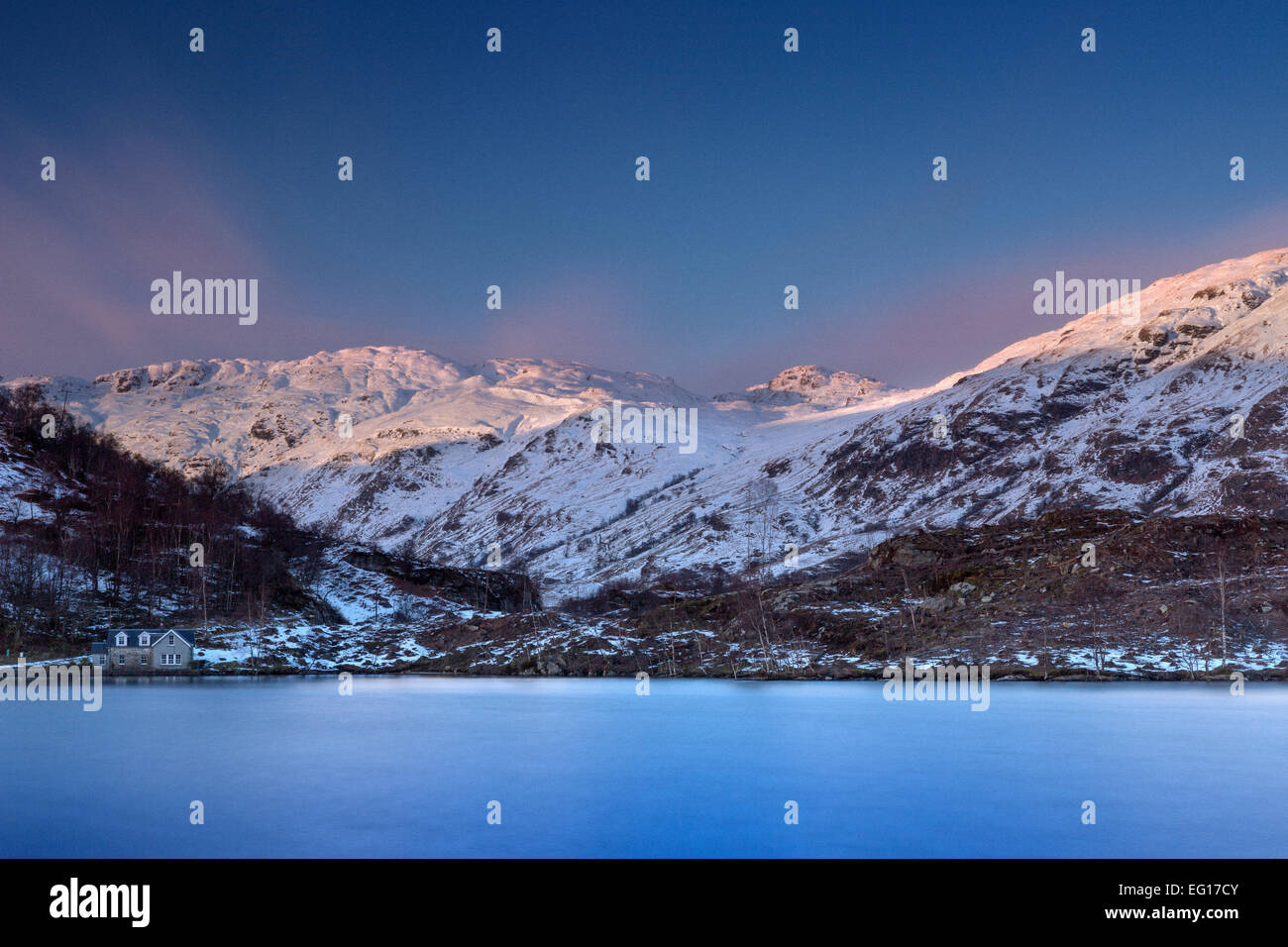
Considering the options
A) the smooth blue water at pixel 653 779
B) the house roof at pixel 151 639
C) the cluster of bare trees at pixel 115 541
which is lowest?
the smooth blue water at pixel 653 779

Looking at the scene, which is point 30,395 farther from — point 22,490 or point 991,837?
point 991,837

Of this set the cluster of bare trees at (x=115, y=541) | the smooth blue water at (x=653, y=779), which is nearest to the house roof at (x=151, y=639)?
the cluster of bare trees at (x=115, y=541)

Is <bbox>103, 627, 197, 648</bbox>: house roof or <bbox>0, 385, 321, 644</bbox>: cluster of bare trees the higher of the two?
<bbox>0, 385, 321, 644</bbox>: cluster of bare trees

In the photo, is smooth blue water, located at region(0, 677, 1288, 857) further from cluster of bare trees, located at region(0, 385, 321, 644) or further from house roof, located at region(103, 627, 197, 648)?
cluster of bare trees, located at region(0, 385, 321, 644)

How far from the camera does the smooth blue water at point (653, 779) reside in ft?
67.7

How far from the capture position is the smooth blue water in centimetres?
2062

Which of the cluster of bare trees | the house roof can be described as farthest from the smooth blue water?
the cluster of bare trees

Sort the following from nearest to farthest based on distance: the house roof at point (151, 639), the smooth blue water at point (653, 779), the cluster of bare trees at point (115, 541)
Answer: the smooth blue water at point (653, 779) < the house roof at point (151, 639) < the cluster of bare trees at point (115, 541)

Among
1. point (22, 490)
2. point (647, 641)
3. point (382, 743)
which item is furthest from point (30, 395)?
point (382, 743)

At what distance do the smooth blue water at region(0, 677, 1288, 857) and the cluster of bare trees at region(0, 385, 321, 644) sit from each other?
47.7 m

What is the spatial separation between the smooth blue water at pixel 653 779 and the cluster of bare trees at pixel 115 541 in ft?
157

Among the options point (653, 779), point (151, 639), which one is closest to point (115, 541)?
point (151, 639)

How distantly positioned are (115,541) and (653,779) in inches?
3983

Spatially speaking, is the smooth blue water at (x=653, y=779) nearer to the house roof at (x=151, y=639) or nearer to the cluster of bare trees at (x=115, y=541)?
the house roof at (x=151, y=639)
